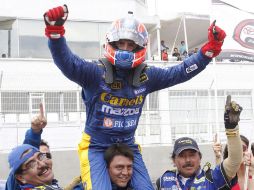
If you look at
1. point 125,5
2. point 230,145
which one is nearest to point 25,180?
point 230,145

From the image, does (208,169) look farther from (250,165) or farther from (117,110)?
(117,110)

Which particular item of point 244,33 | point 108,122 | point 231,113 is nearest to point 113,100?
point 108,122

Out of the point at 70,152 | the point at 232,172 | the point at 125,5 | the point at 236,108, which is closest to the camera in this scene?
the point at 236,108

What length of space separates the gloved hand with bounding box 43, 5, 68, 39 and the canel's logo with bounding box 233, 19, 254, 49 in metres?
6.94

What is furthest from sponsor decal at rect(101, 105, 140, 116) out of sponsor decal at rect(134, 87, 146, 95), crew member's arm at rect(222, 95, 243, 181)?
crew member's arm at rect(222, 95, 243, 181)

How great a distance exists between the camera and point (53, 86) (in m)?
18.9

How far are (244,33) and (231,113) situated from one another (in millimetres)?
7096

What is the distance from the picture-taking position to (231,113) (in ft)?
13.5

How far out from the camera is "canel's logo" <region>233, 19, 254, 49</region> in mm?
11055

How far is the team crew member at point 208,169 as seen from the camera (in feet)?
13.8

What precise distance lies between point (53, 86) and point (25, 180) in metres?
14.8

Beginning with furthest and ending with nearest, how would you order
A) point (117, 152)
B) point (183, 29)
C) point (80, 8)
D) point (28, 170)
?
1. point (183, 29)
2. point (80, 8)
3. point (117, 152)
4. point (28, 170)

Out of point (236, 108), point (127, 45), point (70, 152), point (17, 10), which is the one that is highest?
point (17, 10)

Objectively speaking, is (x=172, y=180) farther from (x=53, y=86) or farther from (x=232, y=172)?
(x=53, y=86)
